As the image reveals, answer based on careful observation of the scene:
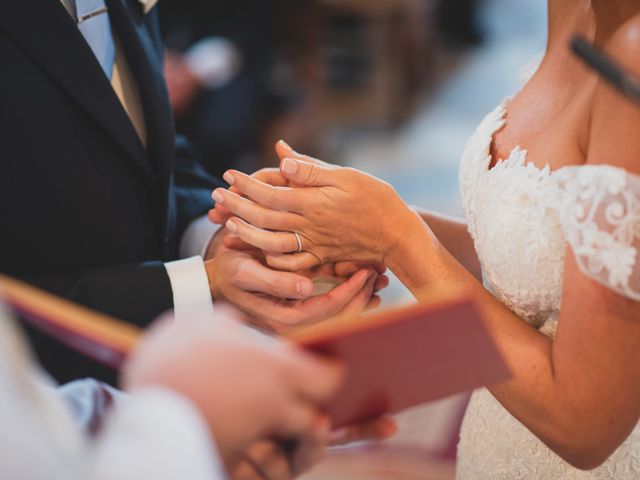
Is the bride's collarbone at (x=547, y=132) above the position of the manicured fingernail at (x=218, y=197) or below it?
above

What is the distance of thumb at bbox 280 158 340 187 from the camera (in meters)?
1.41

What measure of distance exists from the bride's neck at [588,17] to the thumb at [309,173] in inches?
19.4

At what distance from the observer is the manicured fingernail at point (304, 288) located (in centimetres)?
144

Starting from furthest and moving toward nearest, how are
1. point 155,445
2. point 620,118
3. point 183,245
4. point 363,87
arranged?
point 363,87, point 183,245, point 620,118, point 155,445

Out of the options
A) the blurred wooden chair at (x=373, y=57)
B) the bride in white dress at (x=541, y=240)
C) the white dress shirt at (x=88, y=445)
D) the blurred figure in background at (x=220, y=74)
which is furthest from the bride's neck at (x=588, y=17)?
the blurred wooden chair at (x=373, y=57)

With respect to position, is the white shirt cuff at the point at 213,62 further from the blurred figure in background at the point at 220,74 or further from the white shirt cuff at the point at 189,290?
the white shirt cuff at the point at 189,290

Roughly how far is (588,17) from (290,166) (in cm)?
59

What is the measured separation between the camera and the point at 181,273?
5.03 ft

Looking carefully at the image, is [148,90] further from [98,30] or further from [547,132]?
[547,132]

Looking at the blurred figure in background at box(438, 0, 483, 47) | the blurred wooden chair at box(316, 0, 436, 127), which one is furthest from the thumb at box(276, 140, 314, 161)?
the blurred figure in background at box(438, 0, 483, 47)

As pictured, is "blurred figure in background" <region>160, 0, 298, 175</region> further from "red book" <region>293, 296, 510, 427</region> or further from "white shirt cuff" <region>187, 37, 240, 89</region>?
"red book" <region>293, 296, 510, 427</region>

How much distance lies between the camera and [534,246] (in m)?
1.24

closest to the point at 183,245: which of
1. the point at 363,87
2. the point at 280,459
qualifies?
the point at 280,459

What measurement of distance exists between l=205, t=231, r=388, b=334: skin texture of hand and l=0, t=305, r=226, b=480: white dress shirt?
702 mm
